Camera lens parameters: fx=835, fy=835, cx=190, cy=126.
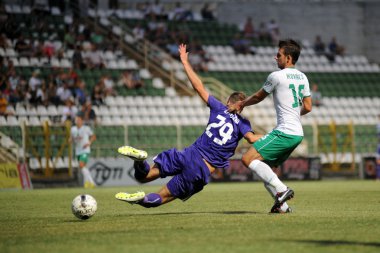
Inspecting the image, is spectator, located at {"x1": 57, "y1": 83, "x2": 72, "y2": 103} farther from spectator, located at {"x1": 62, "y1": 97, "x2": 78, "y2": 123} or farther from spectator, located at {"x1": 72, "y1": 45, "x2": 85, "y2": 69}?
spectator, located at {"x1": 72, "y1": 45, "x2": 85, "y2": 69}

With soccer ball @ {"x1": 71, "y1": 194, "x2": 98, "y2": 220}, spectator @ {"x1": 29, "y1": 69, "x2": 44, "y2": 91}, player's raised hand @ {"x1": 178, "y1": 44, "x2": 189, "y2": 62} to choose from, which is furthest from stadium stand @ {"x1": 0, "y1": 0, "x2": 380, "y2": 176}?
soccer ball @ {"x1": 71, "y1": 194, "x2": 98, "y2": 220}

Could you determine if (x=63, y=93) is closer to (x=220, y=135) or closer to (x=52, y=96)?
(x=52, y=96)

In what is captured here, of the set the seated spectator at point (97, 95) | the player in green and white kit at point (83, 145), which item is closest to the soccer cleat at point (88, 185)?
the player in green and white kit at point (83, 145)

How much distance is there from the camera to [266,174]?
39.4 ft

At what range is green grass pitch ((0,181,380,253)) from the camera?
8.23 meters

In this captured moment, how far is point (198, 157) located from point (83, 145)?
15.1 meters

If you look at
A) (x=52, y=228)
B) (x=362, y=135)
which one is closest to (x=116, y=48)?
(x=362, y=135)

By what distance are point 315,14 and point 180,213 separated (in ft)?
105

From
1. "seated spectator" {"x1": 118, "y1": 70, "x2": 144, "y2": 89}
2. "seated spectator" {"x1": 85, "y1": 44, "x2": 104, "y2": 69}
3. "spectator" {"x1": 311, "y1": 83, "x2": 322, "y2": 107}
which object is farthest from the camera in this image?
"spectator" {"x1": 311, "y1": 83, "x2": 322, "y2": 107}

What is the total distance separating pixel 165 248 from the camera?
320 inches

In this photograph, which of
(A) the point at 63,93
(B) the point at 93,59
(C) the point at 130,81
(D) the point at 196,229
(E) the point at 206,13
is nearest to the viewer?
(D) the point at 196,229

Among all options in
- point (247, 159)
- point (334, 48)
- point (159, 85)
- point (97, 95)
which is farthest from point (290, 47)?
point (334, 48)

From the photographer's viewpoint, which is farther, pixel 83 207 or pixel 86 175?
pixel 86 175

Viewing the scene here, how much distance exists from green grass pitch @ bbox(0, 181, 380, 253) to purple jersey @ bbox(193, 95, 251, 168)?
0.89m
